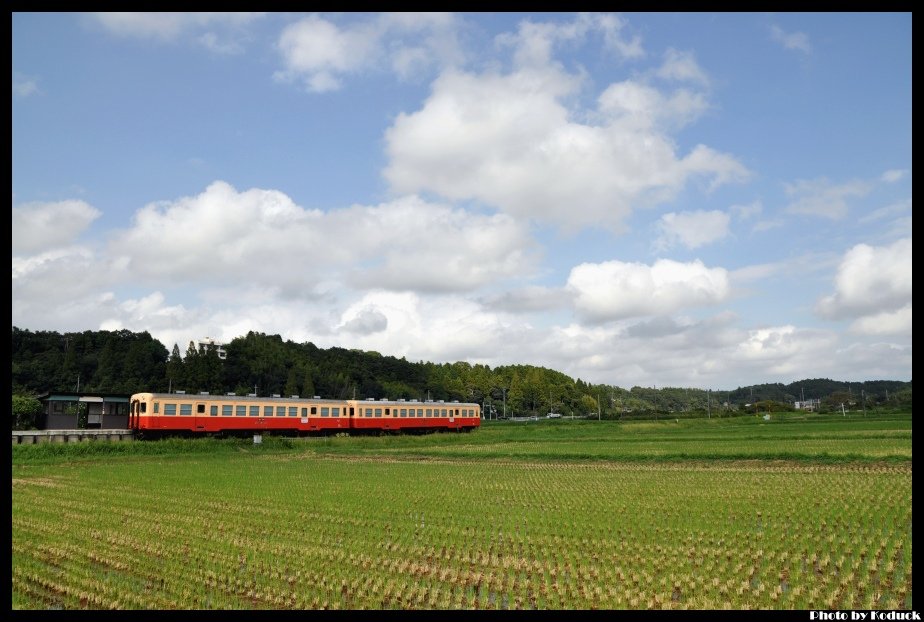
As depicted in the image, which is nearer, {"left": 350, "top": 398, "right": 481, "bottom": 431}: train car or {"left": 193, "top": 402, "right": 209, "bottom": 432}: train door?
{"left": 193, "top": 402, "right": 209, "bottom": 432}: train door

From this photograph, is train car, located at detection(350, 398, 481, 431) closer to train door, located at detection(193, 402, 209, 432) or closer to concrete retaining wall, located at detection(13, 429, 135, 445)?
train door, located at detection(193, 402, 209, 432)

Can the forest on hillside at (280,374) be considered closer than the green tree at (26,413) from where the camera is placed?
No

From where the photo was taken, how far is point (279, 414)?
48.0 meters

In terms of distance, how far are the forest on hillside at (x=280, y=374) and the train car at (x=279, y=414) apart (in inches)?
1230

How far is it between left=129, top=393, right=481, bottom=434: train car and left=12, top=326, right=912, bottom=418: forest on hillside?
31.2 metres

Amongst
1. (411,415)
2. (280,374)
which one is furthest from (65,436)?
(280,374)

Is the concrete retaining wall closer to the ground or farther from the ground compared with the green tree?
closer to the ground

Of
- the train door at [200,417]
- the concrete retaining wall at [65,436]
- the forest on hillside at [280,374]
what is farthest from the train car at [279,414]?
the forest on hillside at [280,374]

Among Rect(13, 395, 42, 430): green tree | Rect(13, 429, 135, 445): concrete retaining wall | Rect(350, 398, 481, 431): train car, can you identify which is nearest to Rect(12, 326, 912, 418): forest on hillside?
Rect(13, 395, 42, 430): green tree

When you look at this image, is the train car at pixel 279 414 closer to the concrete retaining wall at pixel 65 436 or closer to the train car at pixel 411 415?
the train car at pixel 411 415

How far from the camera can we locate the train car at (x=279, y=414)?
136 ft

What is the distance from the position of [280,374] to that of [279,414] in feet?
252

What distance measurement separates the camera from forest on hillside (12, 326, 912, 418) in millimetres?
99250
